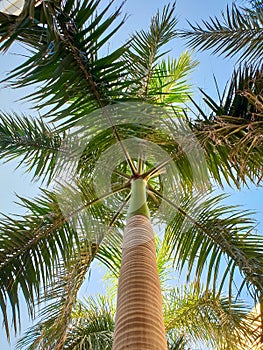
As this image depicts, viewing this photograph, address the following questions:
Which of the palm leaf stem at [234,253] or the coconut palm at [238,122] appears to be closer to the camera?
the coconut palm at [238,122]

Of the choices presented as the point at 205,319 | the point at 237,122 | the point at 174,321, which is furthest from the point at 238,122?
the point at 174,321

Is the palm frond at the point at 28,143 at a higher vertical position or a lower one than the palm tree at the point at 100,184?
higher

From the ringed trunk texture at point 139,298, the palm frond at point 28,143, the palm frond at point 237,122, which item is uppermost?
the palm frond at point 28,143

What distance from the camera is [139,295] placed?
2123 millimetres

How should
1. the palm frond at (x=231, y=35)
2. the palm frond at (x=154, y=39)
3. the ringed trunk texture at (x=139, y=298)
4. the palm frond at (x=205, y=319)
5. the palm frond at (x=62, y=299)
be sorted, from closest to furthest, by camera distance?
the ringed trunk texture at (x=139, y=298) < the palm frond at (x=62, y=299) < the palm frond at (x=205, y=319) < the palm frond at (x=154, y=39) < the palm frond at (x=231, y=35)

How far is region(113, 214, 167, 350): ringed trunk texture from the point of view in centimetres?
187

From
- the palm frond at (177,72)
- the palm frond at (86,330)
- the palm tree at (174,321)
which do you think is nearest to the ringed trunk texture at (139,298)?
the palm tree at (174,321)

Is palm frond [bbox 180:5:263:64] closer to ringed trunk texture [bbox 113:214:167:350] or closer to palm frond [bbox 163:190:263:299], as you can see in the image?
palm frond [bbox 163:190:263:299]

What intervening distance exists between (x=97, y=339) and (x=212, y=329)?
3.93 feet

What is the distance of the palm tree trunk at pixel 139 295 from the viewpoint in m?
1.87

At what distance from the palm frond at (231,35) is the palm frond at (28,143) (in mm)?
1979

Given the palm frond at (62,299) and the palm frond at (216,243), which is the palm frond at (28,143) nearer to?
the palm frond at (62,299)

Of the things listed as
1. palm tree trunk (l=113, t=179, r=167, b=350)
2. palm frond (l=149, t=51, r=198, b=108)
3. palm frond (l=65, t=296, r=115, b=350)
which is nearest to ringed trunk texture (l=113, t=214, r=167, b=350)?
palm tree trunk (l=113, t=179, r=167, b=350)

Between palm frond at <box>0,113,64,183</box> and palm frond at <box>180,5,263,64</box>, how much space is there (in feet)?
6.49
